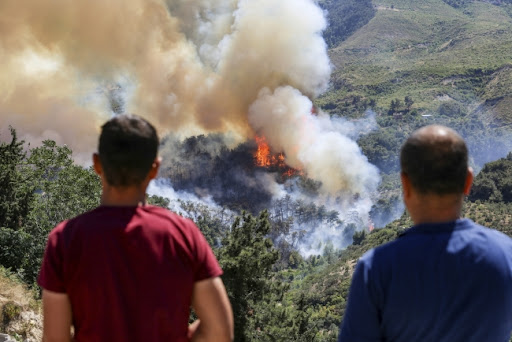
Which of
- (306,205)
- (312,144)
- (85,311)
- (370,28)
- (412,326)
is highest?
(370,28)

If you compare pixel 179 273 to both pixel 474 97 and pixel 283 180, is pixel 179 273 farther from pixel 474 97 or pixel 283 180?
pixel 474 97

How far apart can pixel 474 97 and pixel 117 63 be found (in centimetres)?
9203

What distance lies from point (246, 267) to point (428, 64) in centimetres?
14304

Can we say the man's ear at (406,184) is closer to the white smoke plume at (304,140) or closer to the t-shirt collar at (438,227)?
the t-shirt collar at (438,227)

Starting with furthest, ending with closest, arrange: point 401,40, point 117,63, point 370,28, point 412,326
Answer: point 370,28
point 401,40
point 117,63
point 412,326

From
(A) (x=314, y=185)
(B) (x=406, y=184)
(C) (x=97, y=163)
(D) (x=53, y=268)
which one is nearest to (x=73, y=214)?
(C) (x=97, y=163)

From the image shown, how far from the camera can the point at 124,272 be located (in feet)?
8.86

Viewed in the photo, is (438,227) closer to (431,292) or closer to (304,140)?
(431,292)

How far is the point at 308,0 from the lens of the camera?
57.5 meters

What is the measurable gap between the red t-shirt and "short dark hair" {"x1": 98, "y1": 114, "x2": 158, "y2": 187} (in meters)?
0.20

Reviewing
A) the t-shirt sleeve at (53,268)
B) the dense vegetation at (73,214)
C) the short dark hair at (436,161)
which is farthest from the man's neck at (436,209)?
the dense vegetation at (73,214)

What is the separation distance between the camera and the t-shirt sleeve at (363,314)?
2625 mm

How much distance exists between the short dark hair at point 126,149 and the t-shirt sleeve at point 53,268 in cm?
43

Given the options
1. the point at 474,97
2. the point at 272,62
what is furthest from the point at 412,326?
the point at 474,97
